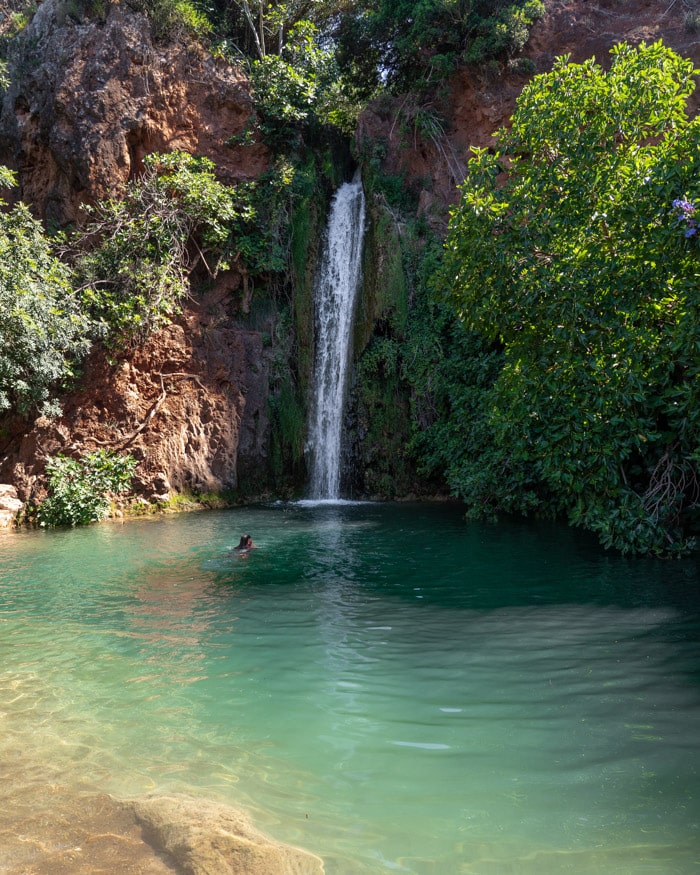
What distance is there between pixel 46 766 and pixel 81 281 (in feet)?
46.4

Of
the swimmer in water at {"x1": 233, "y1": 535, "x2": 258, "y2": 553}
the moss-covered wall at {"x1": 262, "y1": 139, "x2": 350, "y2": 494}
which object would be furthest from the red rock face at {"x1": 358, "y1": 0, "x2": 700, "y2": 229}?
the swimmer in water at {"x1": 233, "y1": 535, "x2": 258, "y2": 553}

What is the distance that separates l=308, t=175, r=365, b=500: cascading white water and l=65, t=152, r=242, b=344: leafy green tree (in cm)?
282

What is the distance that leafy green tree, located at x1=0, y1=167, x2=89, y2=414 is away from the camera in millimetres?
13477

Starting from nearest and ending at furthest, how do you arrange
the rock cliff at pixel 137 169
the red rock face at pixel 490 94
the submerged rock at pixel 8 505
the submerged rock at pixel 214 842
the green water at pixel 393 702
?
the submerged rock at pixel 214 842, the green water at pixel 393 702, the submerged rock at pixel 8 505, the rock cliff at pixel 137 169, the red rock face at pixel 490 94

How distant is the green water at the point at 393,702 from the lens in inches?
118

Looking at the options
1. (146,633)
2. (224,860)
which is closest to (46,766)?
(224,860)

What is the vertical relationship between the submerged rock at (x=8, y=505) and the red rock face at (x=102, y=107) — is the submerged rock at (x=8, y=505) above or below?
below

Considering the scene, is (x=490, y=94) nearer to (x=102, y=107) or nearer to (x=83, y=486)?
(x=102, y=107)

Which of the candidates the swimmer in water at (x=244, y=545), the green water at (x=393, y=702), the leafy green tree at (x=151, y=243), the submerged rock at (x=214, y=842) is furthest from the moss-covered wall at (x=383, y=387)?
the submerged rock at (x=214, y=842)

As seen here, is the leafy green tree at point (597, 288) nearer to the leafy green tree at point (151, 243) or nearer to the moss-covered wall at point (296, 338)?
the leafy green tree at point (151, 243)

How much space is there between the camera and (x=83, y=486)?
47.3 feet

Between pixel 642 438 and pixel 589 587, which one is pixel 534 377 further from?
pixel 589 587

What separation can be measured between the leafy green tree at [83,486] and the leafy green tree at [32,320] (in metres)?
1.34

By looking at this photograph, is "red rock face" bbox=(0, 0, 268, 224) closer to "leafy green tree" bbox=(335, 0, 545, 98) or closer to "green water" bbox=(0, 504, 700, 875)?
"leafy green tree" bbox=(335, 0, 545, 98)
